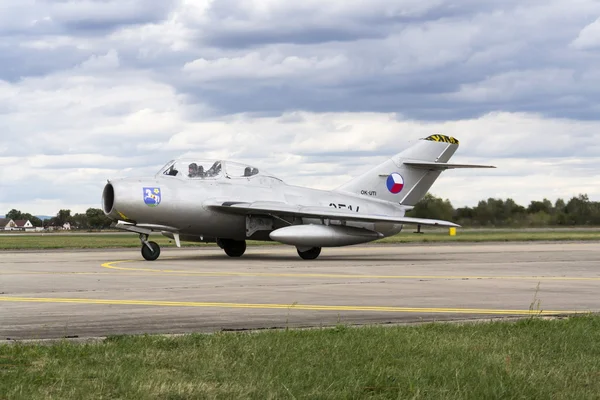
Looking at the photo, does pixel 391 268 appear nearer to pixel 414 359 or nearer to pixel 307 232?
pixel 307 232

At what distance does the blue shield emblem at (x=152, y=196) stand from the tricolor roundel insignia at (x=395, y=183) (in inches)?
368

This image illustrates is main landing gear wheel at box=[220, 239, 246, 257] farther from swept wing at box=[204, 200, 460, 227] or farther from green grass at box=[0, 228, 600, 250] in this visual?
green grass at box=[0, 228, 600, 250]

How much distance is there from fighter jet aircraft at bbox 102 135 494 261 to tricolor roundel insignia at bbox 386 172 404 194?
38mm

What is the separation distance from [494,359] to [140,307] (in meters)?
6.32

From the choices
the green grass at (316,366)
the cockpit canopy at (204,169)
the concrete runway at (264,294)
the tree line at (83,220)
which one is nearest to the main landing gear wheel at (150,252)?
the concrete runway at (264,294)

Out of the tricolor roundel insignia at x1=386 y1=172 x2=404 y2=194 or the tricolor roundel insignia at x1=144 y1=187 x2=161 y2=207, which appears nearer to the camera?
the tricolor roundel insignia at x1=144 y1=187 x2=161 y2=207

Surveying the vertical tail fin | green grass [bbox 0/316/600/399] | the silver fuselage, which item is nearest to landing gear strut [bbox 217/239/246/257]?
the silver fuselage

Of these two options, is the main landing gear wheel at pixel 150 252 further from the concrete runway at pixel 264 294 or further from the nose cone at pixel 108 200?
the concrete runway at pixel 264 294

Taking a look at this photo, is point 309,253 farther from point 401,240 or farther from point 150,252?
point 401,240

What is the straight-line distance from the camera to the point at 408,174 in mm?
31453

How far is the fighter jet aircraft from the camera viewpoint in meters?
26.2

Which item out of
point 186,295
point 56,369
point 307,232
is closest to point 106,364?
point 56,369

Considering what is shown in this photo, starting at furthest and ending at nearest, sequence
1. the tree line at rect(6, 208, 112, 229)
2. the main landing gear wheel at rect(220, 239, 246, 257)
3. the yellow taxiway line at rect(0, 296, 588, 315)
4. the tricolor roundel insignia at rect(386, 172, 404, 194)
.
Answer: the tree line at rect(6, 208, 112, 229) → the tricolor roundel insignia at rect(386, 172, 404, 194) → the main landing gear wheel at rect(220, 239, 246, 257) → the yellow taxiway line at rect(0, 296, 588, 315)

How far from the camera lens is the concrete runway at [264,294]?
10422 mm
